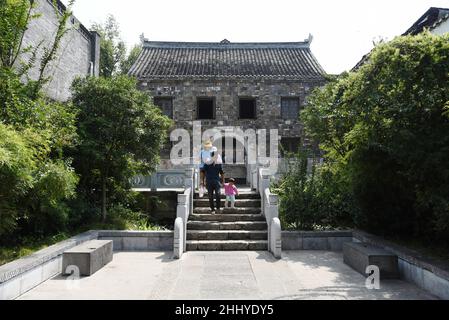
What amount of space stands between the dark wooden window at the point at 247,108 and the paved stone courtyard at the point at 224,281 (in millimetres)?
13480

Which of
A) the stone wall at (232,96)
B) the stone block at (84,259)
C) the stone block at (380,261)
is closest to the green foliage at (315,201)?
the stone block at (380,261)

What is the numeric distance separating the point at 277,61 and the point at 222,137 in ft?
18.8

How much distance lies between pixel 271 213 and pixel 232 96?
1248cm

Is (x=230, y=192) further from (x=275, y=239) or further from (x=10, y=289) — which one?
(x=10, y=289)

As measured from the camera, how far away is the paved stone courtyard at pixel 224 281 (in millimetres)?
5711

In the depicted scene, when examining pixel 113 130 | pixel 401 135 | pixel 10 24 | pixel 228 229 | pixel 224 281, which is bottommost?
pixel 224 281

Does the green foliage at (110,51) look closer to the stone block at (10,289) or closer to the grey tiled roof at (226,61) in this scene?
the grey tiled roof at (226,61)

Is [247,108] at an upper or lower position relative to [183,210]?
upper

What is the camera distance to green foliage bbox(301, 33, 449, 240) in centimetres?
636

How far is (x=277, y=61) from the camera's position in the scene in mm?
22750

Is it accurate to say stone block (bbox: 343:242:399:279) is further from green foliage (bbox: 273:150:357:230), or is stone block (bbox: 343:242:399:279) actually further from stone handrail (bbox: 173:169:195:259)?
stone handrail (bbox: 173:169:195:259)

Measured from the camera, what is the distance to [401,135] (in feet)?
21.8

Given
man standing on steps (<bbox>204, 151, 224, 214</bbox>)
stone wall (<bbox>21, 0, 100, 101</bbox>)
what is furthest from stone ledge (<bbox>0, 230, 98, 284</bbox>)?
stone wall (<bbox>21, 0, 100, 101</bbox>)

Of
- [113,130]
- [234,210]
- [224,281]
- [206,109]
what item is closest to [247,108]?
[206,109]
